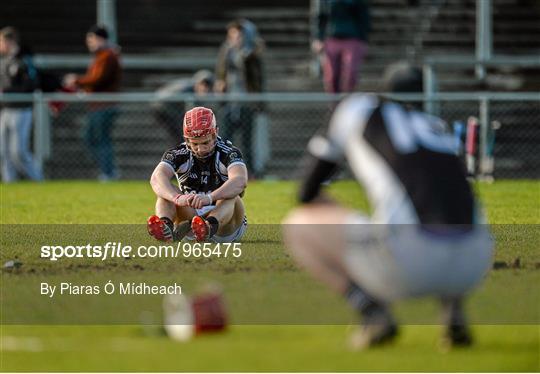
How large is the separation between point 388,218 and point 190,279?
311cm

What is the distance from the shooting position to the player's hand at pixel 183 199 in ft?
38.2

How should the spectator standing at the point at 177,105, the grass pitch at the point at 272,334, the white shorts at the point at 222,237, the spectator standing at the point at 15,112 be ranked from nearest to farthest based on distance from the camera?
the grass pitch at the point at 272,334 → the white shorts at the point at 222,237 → the spectator standing at the point at 15,112 → the spectator standing at the point at 177,105

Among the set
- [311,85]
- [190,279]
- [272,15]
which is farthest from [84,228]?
[272,15]

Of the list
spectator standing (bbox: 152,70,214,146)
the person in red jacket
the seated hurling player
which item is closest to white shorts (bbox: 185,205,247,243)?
the seated hurling player

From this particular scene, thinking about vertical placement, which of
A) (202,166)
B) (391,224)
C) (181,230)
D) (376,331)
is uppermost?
(391,224)

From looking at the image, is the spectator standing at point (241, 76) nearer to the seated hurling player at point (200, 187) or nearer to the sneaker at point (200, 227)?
the seated hurling player at point (200, 187)

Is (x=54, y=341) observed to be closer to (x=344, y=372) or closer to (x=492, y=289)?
(x=344, y=372)

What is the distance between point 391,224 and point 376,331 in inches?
20.0

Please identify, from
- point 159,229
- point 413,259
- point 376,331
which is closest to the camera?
point 413,259

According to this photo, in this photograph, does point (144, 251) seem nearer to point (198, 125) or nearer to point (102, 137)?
point (198, 125)

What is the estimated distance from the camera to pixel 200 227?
1173 centimetres

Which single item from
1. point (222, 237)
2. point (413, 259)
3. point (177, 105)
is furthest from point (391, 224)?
point (177, 105)

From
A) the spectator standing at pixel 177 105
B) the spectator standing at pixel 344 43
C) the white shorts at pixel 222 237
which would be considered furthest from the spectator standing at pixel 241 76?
the white shorts at pixel 222 237

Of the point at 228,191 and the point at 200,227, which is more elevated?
the point at 228,191
